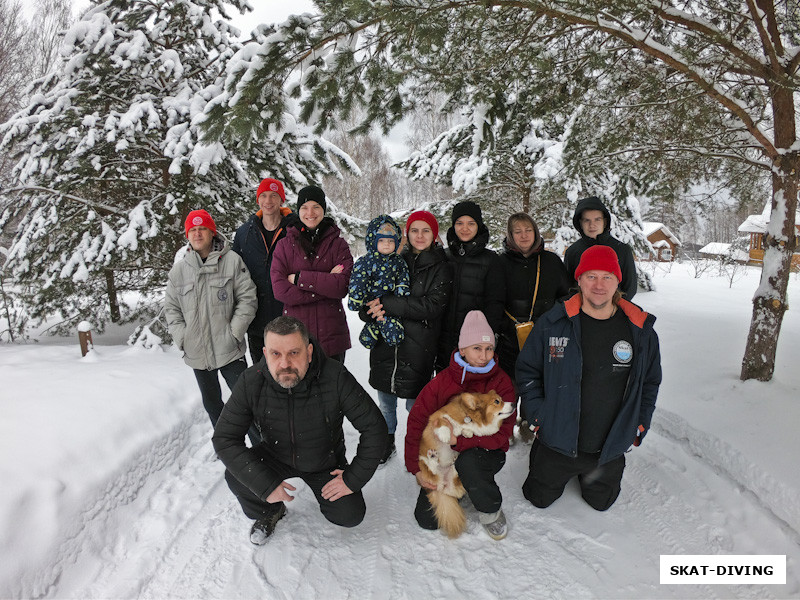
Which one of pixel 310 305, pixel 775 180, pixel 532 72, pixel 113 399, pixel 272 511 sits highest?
pixel 532 72

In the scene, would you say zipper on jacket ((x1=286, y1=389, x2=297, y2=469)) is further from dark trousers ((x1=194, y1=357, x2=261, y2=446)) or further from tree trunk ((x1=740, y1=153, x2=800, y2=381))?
tree trunk ((x1=740, y1=153, x2=800, y2=381))

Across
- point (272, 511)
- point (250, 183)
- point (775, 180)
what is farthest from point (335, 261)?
point (775, 180)

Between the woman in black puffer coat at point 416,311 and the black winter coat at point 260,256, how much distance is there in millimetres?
960

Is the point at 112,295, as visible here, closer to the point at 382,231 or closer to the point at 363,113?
the point at 363,113

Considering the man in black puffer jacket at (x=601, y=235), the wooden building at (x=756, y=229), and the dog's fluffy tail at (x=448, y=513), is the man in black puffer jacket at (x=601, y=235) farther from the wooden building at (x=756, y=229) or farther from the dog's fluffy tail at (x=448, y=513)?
the wooden building at (x=756, y=229)

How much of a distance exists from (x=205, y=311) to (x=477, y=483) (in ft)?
7.93

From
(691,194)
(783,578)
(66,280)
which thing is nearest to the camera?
(783,578)

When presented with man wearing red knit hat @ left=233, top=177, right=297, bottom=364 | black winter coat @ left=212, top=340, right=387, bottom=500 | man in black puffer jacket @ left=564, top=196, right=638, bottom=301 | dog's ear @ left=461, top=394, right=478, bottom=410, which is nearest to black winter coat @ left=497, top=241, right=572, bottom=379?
man in black puffer jacket @ left=564, top=196, right=638, bottom=301

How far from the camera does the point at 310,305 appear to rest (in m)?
3.23

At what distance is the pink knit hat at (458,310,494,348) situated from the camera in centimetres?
255

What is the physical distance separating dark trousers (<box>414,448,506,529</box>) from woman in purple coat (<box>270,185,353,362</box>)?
136 centimetres

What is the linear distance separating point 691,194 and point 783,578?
16.8 feet

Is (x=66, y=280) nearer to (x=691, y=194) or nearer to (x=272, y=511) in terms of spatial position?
(x=272, y=511)
